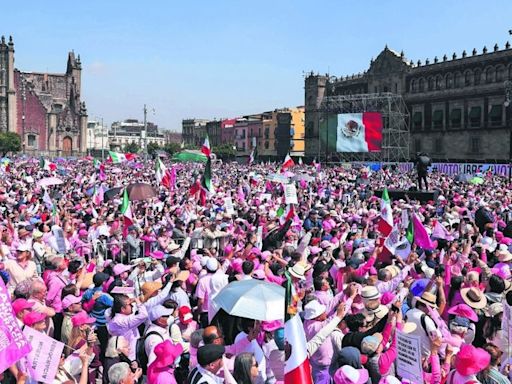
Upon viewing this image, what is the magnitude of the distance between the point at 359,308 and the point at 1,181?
2459cm

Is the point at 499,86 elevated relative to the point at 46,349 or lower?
elevated

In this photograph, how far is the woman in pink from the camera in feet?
16.4

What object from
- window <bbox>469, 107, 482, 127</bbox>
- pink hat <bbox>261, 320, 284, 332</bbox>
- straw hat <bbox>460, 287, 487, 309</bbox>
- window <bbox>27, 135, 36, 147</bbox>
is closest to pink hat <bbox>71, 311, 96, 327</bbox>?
pink hat <bbox>261, 320, 284, 332</bbox>

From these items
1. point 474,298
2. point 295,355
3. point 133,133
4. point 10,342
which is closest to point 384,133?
point 474,298

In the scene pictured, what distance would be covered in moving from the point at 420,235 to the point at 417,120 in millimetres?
58300

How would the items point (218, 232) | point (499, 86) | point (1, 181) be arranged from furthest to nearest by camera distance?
point (499, 86)
point (1, 181)
point (218, 232)

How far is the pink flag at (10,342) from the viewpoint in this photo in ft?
15.2

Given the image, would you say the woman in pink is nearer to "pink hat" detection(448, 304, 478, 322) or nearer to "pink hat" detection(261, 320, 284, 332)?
"pink hat" detection(261, 320, 284, 332)

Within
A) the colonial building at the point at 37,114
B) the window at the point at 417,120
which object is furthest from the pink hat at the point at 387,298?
the colonial building at the point at 37,114

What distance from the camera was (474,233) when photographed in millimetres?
11938

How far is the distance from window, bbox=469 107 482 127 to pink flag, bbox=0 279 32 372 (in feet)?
198

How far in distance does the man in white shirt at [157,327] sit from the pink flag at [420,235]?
609 cm

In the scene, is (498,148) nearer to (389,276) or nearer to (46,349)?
(389,276)

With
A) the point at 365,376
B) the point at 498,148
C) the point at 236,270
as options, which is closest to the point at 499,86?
the point at 498,148
